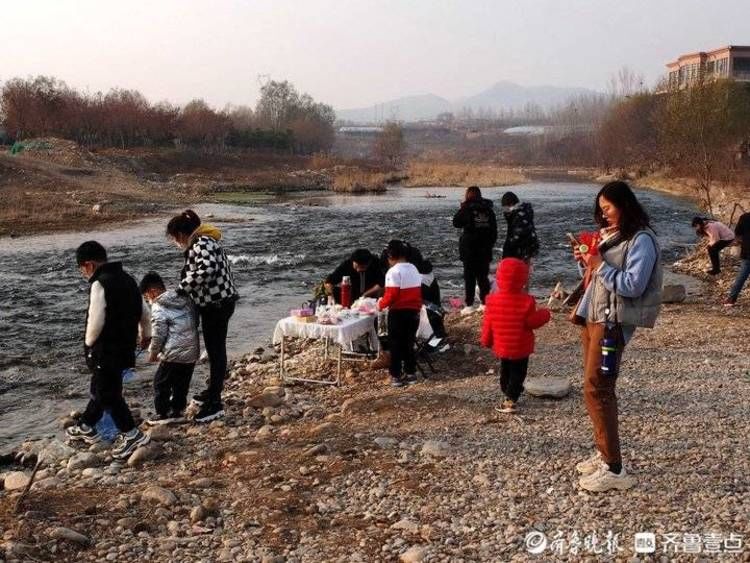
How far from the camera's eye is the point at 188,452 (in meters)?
6.40

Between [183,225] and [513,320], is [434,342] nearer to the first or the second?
[513,320]

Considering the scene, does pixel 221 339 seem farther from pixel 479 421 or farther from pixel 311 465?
pixel 479 421

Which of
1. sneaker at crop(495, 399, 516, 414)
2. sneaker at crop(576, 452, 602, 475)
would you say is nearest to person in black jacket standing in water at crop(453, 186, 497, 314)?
sneaker at crop(495, 399, 516, 414)

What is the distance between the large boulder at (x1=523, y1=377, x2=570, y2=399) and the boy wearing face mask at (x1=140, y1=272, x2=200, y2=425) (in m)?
3.23

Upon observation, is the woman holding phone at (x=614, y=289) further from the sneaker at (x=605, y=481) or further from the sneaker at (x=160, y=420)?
the sneaker at (x=160, y=420)

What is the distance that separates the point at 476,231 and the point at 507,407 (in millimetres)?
4550

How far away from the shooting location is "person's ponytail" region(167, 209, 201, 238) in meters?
6.70

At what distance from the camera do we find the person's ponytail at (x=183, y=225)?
6.70 m

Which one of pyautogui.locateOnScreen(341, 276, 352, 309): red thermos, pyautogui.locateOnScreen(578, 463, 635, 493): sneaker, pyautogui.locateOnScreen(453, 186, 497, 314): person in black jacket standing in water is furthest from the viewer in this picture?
pyautogui.locateOnScreen(453, 186, 497, 314): person in black jacket standing in water

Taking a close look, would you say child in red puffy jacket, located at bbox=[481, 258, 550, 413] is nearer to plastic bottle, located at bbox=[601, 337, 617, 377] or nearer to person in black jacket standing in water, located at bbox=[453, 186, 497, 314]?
plastic bottle, located at bbox=[601, 337, 617, 377]

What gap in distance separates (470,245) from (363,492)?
6.26 m

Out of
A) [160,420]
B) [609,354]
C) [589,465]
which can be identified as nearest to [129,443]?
[160,420]

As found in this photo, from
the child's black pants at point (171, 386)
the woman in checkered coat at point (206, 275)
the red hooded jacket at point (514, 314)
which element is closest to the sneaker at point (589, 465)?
the red hooded jacket at point (514, 314)

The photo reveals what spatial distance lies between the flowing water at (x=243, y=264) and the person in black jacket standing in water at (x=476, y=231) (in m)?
3.73
